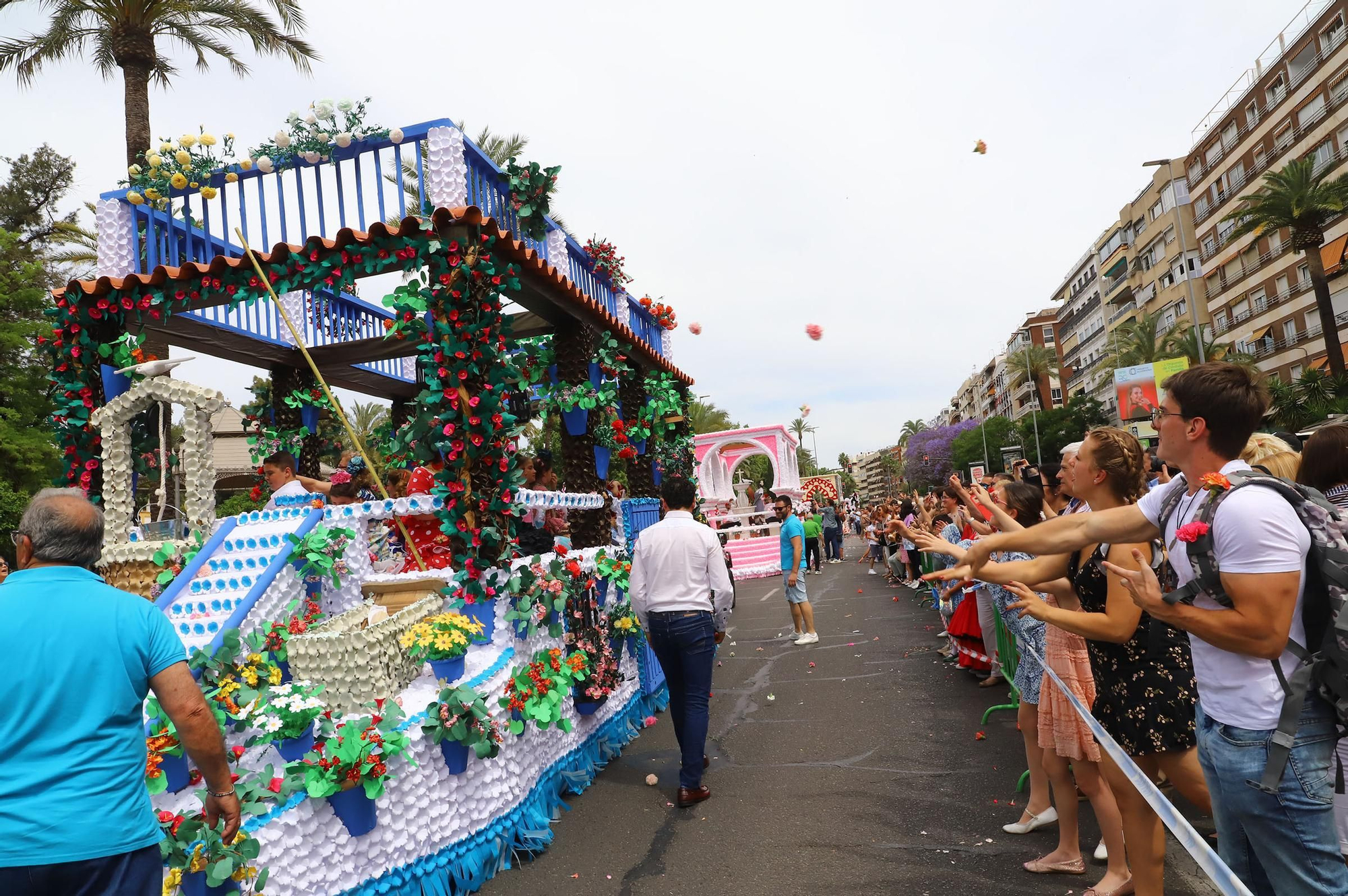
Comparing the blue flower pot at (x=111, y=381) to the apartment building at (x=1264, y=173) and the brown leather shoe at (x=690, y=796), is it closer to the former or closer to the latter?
the brown leather shoe at (x=690, y=796)

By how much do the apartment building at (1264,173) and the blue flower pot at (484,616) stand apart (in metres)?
39.3

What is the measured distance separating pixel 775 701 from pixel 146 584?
523 centimetres

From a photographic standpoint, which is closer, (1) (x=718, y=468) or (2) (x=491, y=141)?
(2) (x=491, y=141)

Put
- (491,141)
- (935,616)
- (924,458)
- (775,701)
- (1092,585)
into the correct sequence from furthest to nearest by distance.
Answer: (924,458) < (491,141) < (935,616) < (775,701) < (1092,585)

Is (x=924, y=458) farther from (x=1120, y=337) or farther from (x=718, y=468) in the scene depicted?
(x=718, y=468)

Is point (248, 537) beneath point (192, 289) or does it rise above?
beneath

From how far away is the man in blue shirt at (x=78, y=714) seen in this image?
221cm

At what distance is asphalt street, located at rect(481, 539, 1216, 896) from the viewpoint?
4.04 m

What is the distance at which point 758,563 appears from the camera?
23672 millimetres

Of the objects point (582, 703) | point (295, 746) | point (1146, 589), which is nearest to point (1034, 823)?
point (1146, 589)

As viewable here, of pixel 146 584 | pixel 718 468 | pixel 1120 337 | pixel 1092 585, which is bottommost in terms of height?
pixel 1092 585

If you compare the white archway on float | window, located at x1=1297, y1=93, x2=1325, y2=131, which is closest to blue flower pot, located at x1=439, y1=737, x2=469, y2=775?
the white archway on float

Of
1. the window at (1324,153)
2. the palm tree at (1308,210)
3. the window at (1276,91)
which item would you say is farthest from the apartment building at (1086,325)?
the palm tree at (1308,210)

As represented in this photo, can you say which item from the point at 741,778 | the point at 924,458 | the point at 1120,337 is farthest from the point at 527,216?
the point at 924,458
